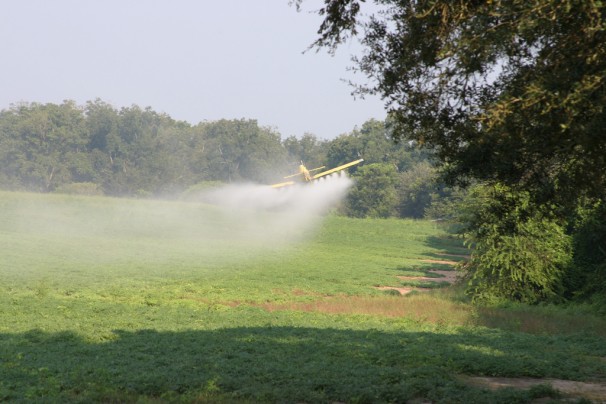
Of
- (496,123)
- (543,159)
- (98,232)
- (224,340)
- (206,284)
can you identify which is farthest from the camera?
(98,232)

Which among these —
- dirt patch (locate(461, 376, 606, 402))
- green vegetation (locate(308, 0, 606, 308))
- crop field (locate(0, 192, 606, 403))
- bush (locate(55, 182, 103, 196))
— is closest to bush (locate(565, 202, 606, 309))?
crop field (locate(0, 192, 606, 403))

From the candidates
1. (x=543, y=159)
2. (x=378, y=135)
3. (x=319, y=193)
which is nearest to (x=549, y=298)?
(x=543, y=159)

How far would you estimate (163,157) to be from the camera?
16188 cm

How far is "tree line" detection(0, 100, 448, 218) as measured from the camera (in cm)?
14938

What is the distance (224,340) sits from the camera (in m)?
24.9

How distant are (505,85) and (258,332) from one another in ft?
54.9

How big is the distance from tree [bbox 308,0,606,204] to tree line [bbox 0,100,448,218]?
12021cm

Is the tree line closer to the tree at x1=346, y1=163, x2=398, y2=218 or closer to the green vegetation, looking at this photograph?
the tree at x1=346, y1=163, x2=398, y2=218

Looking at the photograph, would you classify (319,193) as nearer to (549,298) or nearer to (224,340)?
(549,298)

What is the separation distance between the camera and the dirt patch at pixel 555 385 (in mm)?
17297

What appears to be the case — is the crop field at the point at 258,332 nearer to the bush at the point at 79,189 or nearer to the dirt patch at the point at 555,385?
the dirt patch at the point at 555,385

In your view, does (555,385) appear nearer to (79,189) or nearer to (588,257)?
(588,257)

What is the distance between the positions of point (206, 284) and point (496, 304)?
17783 millimetres

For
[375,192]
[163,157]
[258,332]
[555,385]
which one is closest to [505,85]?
[555,385]
